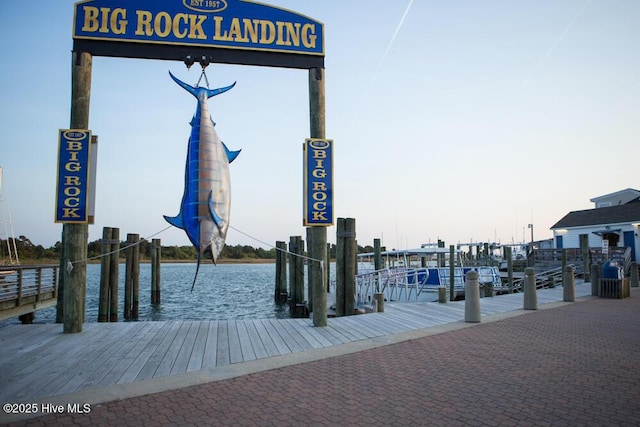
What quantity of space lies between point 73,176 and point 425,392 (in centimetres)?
698

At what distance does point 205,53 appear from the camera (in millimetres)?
8289

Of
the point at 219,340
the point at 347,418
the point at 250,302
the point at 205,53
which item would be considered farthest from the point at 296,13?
the point at 250,302

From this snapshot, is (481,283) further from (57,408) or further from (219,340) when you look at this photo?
(57,408)

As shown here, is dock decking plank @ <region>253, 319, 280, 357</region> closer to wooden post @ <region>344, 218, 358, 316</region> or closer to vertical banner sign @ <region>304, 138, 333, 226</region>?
vertical banner sign @ <region>304, 138, 333, 226</region>

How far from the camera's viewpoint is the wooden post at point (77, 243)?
757cm

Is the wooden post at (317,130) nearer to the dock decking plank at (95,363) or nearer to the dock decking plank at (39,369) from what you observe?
the dock decking plank at (95,363)

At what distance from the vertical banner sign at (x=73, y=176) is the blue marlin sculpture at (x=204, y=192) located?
1.72 m

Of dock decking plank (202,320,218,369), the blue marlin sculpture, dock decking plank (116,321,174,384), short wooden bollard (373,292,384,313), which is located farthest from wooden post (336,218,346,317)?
dock decking plank (116,321,174,384)

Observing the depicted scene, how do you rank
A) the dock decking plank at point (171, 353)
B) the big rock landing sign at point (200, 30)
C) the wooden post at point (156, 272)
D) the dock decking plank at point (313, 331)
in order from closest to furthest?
1. the dock decking plank at point (171, 353)
2. the dock decking plank at point (313, 331)
3. the big rock landing sign at point (200, 30)
4. the wooden post at point (156, 272)

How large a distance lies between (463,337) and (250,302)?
901 inches

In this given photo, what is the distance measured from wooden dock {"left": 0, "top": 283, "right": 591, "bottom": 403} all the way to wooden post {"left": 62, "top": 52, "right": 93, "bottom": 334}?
1.30ft

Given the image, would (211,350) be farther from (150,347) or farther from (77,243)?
(77,243)

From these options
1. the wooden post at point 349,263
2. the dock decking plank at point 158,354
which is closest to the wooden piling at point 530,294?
the wooden post at point 349,263

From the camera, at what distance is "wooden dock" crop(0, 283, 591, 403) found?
4.96 m
